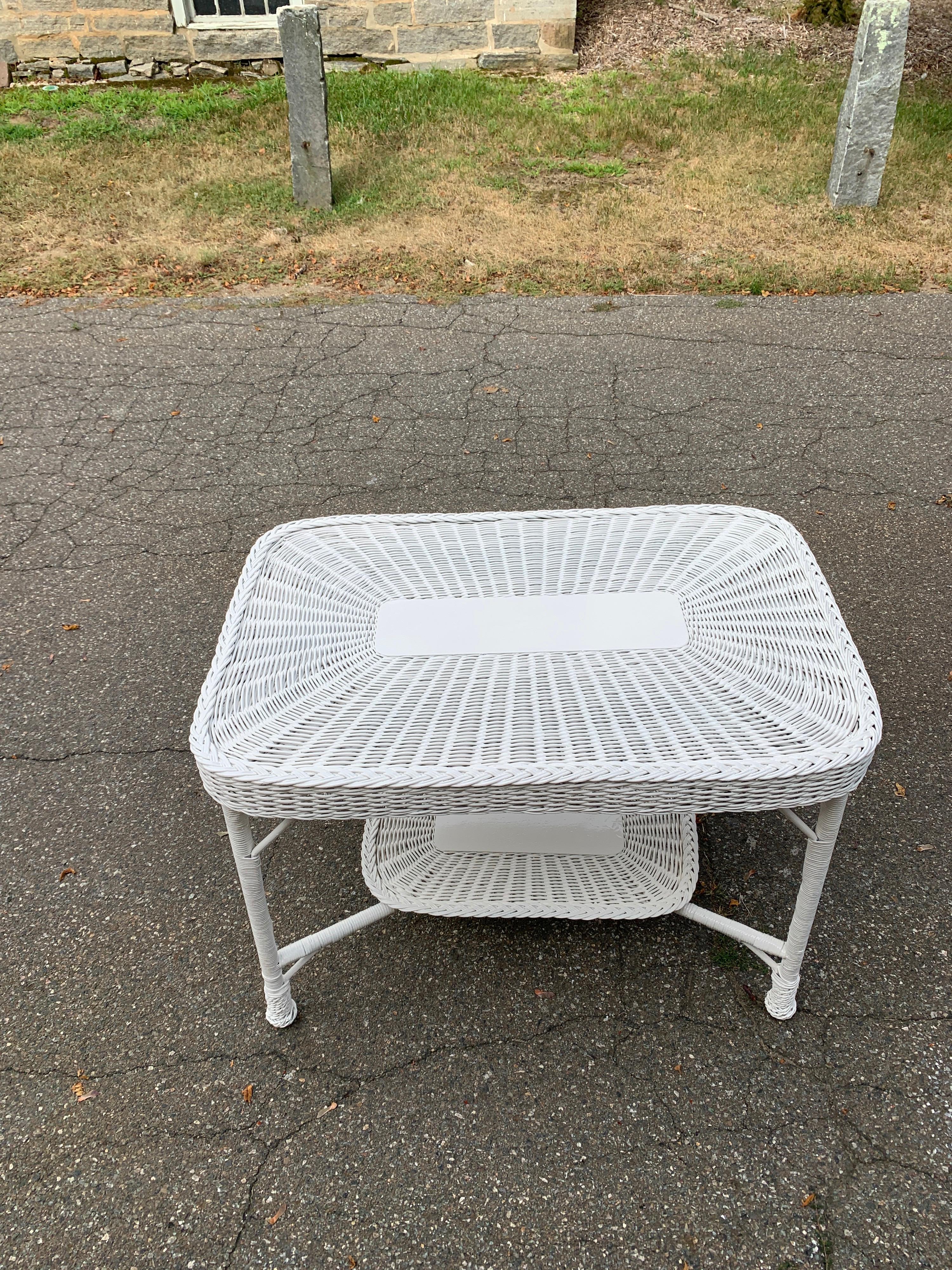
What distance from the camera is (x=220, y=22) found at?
7621mm

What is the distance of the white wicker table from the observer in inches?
59.6

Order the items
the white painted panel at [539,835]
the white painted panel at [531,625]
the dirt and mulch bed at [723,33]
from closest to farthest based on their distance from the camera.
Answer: the white painted panel at [531,625]
the white painted panel at [539,835]
the dirt and mulch bed at [723,33]

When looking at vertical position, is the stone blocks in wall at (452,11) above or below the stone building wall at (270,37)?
above

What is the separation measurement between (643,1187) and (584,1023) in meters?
0.32

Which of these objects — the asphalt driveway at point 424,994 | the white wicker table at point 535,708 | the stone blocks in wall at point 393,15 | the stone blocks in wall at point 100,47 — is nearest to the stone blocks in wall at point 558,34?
the stone blocks in wall at point 393,15

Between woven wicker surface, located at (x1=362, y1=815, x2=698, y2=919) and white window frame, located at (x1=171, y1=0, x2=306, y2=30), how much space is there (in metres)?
7.96

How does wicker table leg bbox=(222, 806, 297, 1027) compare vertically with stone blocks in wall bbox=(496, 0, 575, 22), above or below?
below

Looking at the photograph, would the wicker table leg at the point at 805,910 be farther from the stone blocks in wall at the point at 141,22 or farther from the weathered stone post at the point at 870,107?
the stone blocks in wall at the point at 141,22

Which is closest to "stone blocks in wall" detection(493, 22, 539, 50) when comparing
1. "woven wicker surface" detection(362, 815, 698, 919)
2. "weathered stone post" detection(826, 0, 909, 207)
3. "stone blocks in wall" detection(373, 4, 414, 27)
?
"stone blocks in wall" detection(373, 4, 414, 27)

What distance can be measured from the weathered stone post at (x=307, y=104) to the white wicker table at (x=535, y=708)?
13.7 feet

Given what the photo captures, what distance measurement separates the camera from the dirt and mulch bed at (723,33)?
793cm

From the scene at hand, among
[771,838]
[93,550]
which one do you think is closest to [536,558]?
[771,838]

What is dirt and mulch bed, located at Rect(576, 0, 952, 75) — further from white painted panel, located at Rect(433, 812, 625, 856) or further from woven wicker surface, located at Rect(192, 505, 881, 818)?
white painted panel, located at Rect(433, 812, 625, 856)

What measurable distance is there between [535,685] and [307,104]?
16.0 feet
